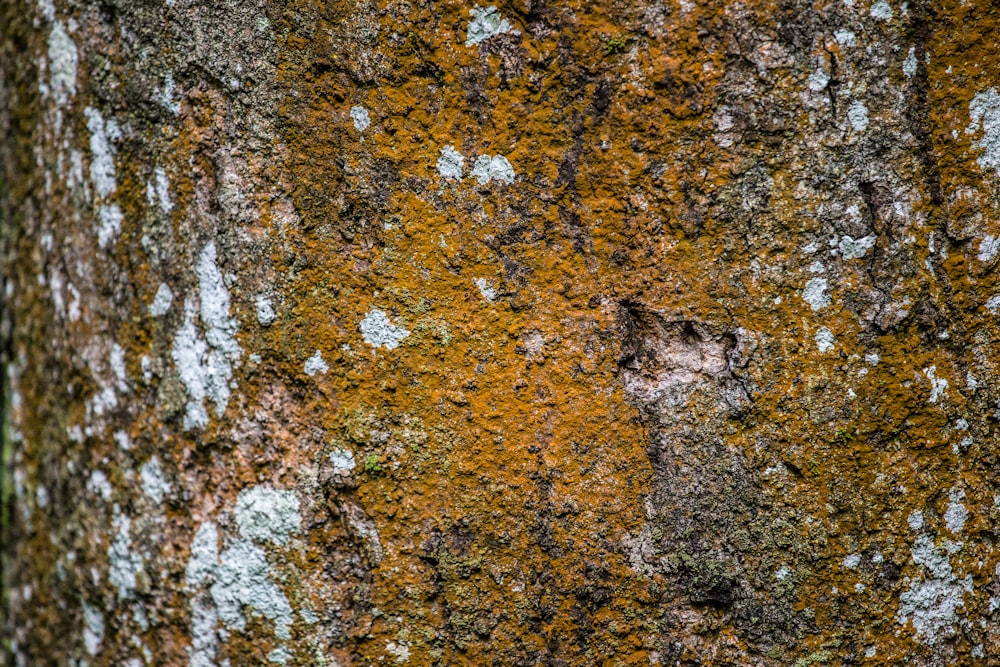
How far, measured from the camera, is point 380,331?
115 centimetres

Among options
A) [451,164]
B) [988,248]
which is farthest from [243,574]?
[988,248]

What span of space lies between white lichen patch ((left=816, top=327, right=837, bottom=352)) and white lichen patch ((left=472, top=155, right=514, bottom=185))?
1.84ft

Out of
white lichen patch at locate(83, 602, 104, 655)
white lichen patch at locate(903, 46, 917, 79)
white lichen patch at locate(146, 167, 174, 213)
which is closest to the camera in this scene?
white lichen patch at locate(903, 46, 917, 79)

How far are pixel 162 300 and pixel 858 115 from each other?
122 cm

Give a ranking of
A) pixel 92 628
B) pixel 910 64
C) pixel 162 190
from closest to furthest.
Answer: pixel 910 64 → pixel 162 190 → pixel 92 628

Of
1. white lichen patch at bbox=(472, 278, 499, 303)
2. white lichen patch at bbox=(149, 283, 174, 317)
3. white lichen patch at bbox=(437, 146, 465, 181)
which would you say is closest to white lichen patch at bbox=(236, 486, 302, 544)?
white lichen patch at bbox=(149, 283, 174, 317)

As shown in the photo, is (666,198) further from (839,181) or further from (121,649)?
(121,649)

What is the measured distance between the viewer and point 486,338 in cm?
115

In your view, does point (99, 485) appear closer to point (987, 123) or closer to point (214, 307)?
point (214, 307)

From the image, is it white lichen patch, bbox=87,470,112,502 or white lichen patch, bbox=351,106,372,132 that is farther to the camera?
white lichen patch, bbox=87,470,112,502

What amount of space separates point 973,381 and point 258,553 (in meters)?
1.22

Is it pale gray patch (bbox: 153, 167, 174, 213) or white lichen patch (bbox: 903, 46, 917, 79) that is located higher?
white lichen patch (bbox: 903, 46, 917, 79)

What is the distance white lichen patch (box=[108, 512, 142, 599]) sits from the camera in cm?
125

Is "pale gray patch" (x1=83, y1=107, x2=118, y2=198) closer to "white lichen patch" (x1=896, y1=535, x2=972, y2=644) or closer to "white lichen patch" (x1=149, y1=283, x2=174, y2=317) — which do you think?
"white lichen patch" (x1=149, y1=283, x2=174, y2=317)
